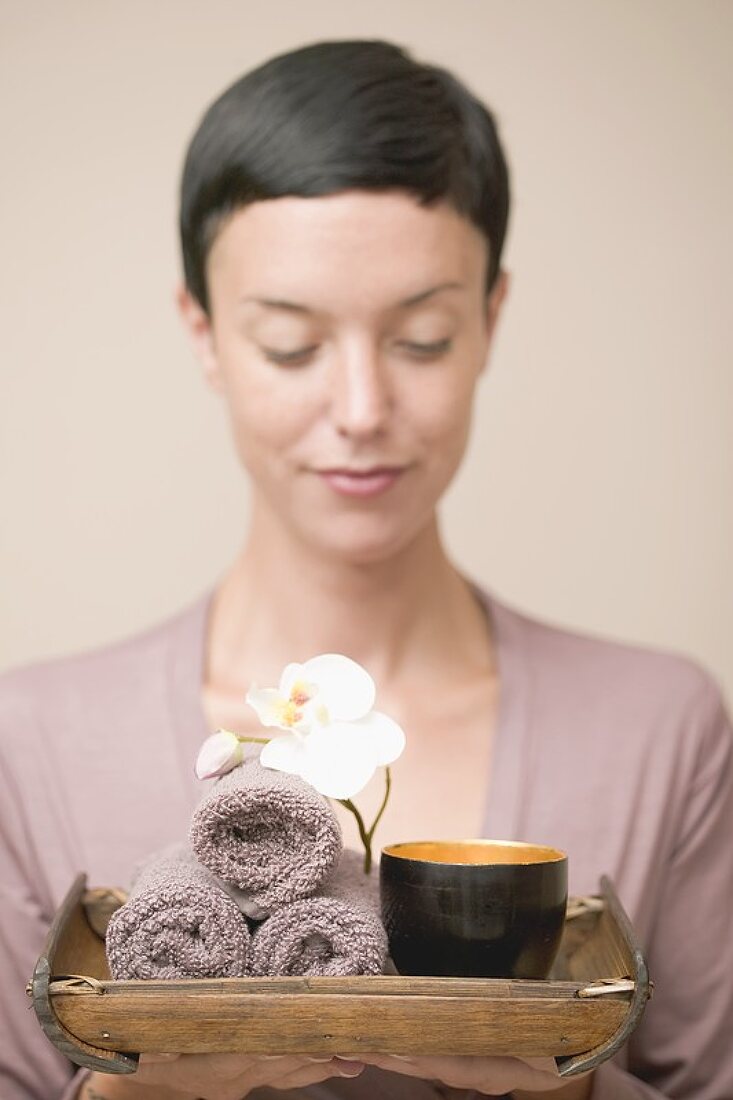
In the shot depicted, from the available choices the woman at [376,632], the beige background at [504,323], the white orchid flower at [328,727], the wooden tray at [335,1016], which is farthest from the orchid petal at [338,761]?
the beige background at [504,323]

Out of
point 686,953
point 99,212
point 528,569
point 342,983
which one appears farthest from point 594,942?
point 99,212

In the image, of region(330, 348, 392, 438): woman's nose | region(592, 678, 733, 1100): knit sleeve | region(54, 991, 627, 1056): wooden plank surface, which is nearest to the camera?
region(54, 991, 627, 1056): wooden plank surface

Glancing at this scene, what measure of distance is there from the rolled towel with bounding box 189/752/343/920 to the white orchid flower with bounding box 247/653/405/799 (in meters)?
→ 0.02

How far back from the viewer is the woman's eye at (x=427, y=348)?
112cm

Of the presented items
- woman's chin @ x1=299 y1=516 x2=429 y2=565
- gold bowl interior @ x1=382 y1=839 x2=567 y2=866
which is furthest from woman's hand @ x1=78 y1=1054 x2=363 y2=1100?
woman's chin @ x1=299 y1=516 x2=429 y2=565

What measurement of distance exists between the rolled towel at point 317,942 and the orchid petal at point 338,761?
0.20 feet

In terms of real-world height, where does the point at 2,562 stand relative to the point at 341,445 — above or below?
below

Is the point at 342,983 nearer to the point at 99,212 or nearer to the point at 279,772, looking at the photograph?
the point at 279,772

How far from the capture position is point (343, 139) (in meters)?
1.09

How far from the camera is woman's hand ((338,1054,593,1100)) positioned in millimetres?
751

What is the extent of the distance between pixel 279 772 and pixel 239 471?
39.0 inches

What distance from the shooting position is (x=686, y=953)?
3.98ft

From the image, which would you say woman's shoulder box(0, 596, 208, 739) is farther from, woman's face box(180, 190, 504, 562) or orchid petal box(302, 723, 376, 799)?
orchid petal box(302, 723, 376, 799)

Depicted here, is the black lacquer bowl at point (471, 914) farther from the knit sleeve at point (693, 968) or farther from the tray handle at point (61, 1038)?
the knit sleeve at point (693, 968)
